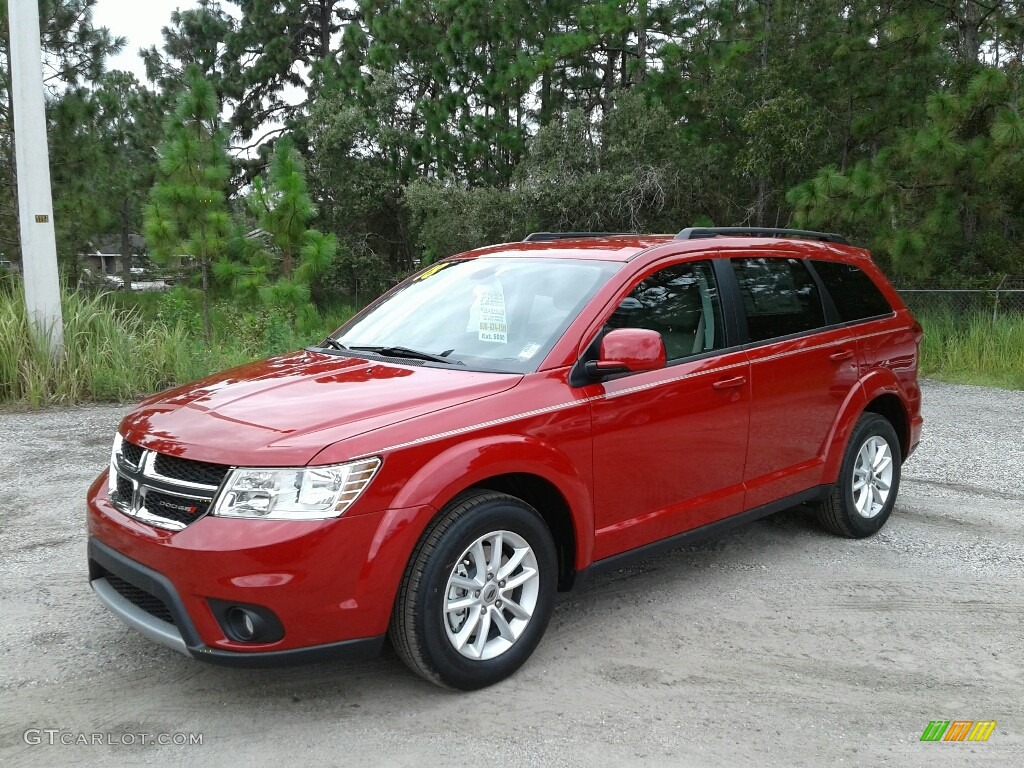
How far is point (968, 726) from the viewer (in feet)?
11.5

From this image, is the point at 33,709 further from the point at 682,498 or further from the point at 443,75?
the point at 443,75

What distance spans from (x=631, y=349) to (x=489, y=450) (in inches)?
30.0

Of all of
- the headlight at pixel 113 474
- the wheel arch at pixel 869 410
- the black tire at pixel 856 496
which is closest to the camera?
the headlight at pixel 113 474

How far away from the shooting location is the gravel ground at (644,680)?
3.33m

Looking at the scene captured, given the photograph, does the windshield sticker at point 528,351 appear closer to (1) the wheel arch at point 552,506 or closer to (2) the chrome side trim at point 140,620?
(1) the wheel arch at point 552,506

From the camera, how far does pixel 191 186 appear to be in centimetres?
1362

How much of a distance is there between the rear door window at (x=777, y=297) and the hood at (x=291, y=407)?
1.63 metres

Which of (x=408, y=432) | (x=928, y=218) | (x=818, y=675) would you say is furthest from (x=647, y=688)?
(x=928, y=218)

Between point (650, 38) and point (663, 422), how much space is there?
20.2 metres

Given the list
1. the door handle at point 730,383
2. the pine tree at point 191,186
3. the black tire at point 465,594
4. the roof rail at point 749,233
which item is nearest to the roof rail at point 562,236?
the roof rail at point 749,233

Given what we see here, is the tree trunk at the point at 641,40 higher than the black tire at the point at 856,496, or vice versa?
the tree trunk at the point at 641,40

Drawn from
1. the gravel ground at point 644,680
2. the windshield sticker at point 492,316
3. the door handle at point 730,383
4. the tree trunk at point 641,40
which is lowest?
the gravel ground at point 644,680

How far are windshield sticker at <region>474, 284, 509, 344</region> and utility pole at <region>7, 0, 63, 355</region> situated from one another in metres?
7.25

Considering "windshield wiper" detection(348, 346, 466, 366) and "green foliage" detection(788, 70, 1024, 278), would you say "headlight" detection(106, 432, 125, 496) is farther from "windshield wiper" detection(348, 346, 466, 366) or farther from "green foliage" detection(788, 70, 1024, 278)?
"green foliage" detection(788, 70, 1024, 278)
